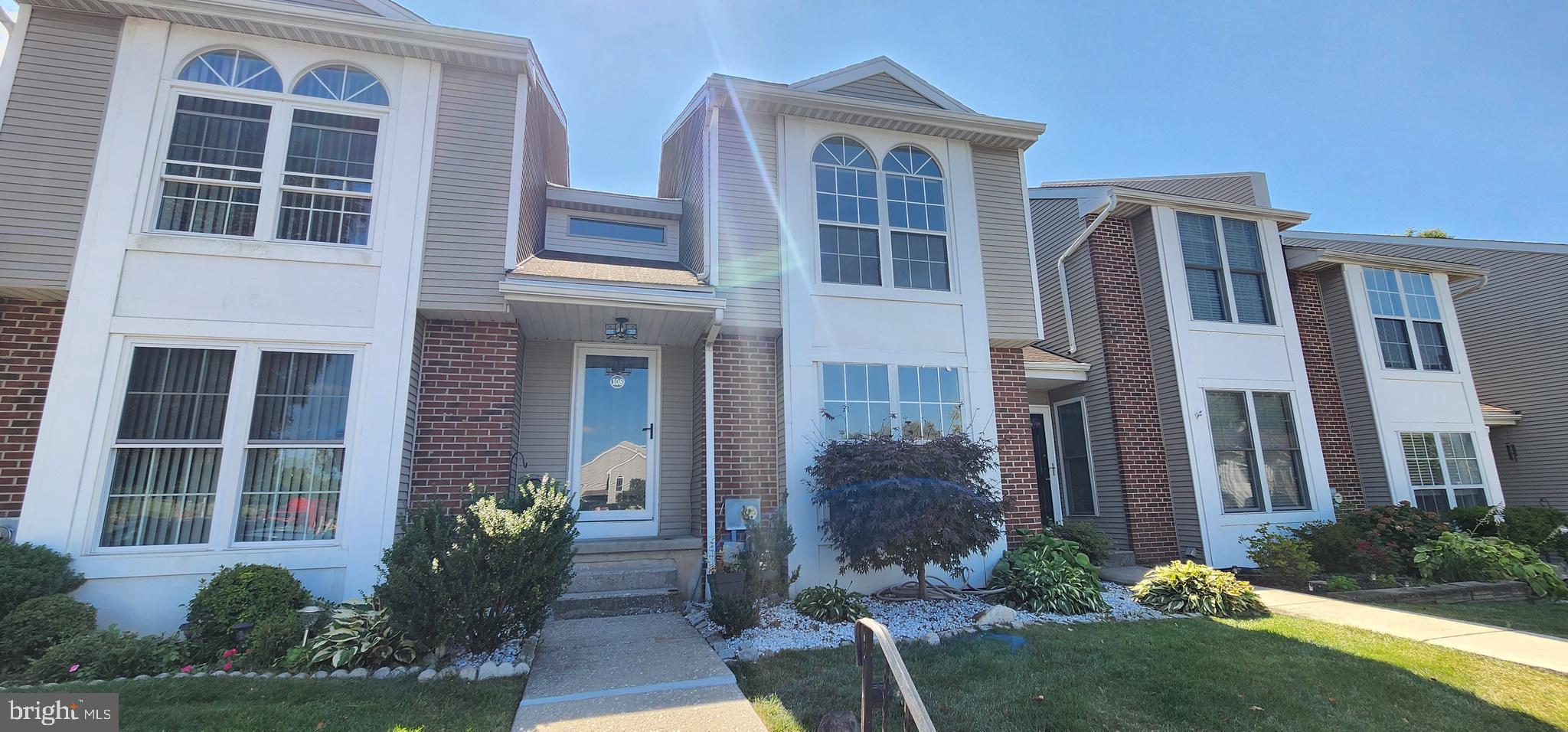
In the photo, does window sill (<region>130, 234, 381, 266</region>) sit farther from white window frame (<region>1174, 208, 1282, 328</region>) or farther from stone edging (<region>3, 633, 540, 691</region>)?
white window frame (<region>1174, 208, 1282, 328</region>)

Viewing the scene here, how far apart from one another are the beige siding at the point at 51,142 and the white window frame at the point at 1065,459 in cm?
1266

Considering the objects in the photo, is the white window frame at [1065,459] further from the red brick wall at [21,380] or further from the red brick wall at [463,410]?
the red brick wall at [21,380]

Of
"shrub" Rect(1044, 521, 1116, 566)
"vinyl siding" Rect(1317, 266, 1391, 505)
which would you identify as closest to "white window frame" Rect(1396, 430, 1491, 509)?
"vinyl siding" Rect(1317, 266, 1391, 505)

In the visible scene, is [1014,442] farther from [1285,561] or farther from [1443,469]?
[1443,469]

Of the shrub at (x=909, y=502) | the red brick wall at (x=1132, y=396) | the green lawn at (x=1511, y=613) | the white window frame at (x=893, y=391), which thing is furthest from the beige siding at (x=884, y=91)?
the green lawn at (x=1511, y=613)

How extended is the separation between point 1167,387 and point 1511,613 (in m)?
4.30

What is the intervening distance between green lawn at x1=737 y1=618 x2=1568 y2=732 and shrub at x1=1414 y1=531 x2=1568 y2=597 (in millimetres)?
4081

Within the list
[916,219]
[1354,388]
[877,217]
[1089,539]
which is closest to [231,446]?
[877,217]

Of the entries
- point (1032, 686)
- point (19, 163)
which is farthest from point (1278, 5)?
point (19, 163)

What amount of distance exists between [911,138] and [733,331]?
153 inches

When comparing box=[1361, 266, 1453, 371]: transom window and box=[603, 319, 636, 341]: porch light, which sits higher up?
box=[1361, 266, 1453, 371]: transom window

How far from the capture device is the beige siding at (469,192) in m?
6.74

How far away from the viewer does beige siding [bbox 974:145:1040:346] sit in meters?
8.66

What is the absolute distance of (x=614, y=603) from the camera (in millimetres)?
6551
